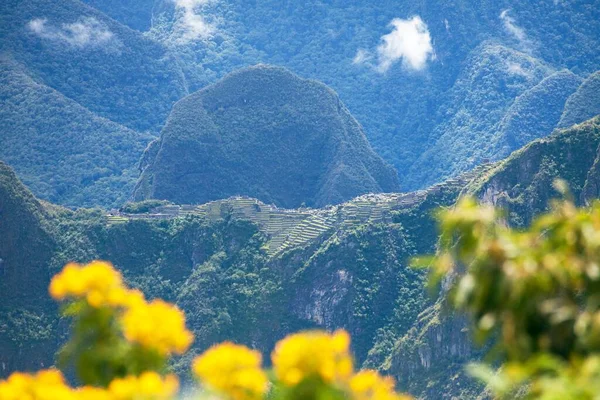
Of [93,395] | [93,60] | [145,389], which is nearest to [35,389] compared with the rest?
[93,395]

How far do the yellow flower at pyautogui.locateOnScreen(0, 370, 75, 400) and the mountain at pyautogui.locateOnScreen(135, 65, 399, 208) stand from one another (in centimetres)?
12242

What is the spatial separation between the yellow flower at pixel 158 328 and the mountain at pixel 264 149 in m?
122

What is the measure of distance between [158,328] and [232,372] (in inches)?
26.5

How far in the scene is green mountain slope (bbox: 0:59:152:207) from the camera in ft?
493

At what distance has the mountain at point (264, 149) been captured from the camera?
13650cm

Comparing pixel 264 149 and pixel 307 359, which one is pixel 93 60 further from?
pixel 307 359

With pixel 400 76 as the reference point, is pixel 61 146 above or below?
below

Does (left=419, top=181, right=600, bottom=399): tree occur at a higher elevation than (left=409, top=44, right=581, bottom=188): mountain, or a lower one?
lower

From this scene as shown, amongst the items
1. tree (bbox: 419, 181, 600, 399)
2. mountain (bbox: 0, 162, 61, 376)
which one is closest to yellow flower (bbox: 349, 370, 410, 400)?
tree (bbox: 419, 181, 600, 399)

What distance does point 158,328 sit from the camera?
9.26m

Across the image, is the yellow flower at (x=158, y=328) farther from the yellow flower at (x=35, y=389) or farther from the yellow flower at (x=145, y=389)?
the yellow flower at (x=35, y=389)

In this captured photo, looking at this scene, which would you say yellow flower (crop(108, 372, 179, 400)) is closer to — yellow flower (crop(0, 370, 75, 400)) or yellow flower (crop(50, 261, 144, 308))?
yellow flower (crop(0, 370, 75, 400))

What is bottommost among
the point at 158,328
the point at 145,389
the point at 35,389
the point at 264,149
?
the point at 145,389

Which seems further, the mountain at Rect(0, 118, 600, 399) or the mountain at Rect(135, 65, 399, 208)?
the mountain at Rect(135, 65, 399, 208)
